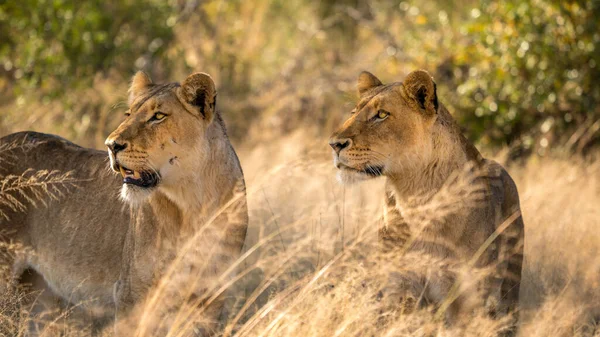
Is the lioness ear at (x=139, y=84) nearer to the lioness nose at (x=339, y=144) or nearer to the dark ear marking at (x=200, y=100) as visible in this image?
the dark ear marking at (x=200, y=100)

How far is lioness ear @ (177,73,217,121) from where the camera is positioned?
4766 millimetres

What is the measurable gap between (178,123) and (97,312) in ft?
4.26

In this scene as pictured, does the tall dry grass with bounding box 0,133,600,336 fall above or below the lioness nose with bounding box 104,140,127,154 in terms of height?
below

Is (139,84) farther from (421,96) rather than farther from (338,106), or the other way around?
(338,106)

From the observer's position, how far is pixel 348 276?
177 inches

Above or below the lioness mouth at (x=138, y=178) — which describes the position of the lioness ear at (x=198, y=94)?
above

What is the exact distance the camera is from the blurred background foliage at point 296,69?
9.31 metres

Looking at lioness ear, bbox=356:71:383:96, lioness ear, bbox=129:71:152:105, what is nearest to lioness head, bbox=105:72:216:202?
lioness ear, bbox=129:71:152:105

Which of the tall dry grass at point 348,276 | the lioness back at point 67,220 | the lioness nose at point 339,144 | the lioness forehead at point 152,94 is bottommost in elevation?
the tall dry grass at point 348,276

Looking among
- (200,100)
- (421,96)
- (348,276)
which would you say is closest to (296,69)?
(421,96)

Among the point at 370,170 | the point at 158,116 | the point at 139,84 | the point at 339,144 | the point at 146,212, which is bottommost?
the point at 146,212

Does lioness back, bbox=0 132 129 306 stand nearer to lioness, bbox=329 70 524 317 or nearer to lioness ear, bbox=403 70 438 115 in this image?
lioness, bbox=329 70 524 317

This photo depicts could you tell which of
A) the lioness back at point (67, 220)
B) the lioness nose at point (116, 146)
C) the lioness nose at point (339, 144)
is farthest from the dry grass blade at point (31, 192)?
the lioness nose at point (339, 144)

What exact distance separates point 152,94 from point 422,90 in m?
1.39
